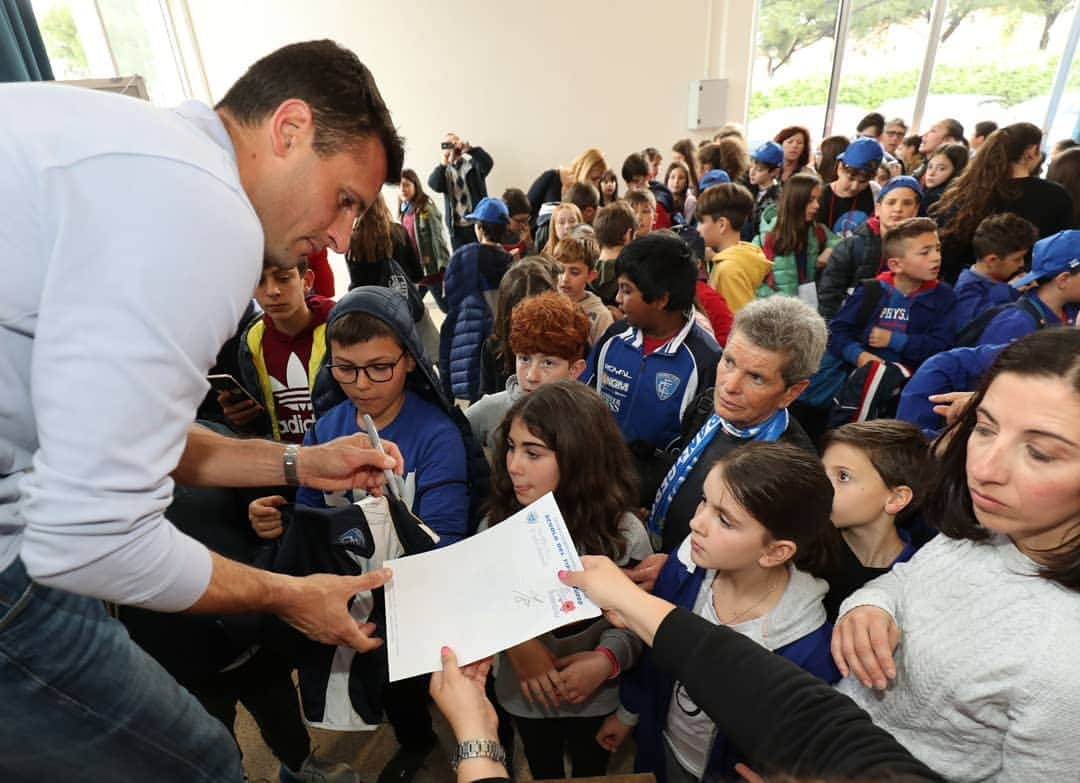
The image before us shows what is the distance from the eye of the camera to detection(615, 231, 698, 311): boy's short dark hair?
2.16 m

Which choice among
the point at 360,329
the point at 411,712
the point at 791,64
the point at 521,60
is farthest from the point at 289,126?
the point at 791,64

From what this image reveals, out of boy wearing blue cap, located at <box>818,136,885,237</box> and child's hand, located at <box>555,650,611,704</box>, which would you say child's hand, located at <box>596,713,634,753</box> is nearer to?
child's hand, located at <box>555,650,611,704</box>

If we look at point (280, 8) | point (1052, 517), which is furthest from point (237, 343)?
point (280, 8)

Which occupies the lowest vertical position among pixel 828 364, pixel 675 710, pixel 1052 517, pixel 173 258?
pixel 675 710

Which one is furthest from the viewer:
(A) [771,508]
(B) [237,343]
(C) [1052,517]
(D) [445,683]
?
(B) [237,343]

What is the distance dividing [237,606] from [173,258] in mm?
577

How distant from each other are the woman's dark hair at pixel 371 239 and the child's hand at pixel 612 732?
286 cm

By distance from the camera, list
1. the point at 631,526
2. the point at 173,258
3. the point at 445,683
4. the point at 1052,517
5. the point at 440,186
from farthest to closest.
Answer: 1. the point at 440,186
2. the point at 631,526
3. the point at 445,683
4. the point at 1052,517
5. the point at 173,258

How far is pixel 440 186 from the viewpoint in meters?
6.65

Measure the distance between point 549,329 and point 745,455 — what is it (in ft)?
2.99

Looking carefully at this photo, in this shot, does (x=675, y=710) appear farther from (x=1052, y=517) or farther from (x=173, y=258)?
(x=173, y=258)

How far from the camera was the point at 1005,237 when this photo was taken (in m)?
2.63

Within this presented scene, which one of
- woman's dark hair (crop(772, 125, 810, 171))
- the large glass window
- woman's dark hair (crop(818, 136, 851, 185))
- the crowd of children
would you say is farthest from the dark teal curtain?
the large glass window

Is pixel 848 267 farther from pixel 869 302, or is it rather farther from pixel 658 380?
pixel 658 380
